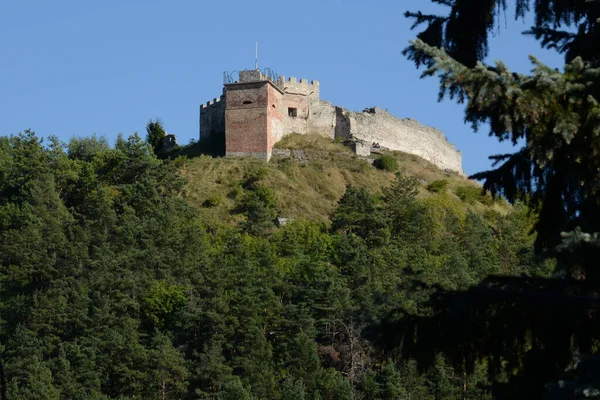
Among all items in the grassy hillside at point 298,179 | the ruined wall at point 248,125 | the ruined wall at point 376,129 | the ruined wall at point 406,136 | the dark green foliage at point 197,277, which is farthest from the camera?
the ruined wall at point 406,136

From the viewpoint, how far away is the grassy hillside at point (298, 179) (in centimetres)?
4691

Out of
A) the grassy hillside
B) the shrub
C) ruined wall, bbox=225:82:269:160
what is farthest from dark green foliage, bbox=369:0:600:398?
ruined wall, bbox=225:82:269:160

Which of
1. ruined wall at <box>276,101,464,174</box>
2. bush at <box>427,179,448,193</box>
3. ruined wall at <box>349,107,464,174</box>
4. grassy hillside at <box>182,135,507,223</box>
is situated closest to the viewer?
grassy hillside at <box>182,135,507,223</box>

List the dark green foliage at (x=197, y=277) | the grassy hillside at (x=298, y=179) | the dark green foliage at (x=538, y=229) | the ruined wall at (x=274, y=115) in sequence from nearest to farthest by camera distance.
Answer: the dark green foliage at (x=538, y=229) → the dark green foliage at (x=197, y=277) → the grassy hillside at (x=298, y=179) → the ruined wall at (x=274, y=115)

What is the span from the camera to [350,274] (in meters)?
41.3

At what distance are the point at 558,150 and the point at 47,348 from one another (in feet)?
109

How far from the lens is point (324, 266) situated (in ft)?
132

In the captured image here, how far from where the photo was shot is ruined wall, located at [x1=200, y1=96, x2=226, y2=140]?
5259 cm

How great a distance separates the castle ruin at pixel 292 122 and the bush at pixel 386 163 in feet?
4.92

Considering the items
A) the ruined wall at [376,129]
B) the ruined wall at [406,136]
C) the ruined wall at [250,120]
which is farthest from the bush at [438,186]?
the ruined wall at [250,120]

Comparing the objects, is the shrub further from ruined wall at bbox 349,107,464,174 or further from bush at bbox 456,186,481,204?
bush at bbox 456,186,481,204

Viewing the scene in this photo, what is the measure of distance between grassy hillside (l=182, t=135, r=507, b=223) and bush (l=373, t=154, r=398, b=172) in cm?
25

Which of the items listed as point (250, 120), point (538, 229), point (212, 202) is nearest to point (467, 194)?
point (250, 120)

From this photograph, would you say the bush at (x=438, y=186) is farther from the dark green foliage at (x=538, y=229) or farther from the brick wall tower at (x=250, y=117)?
the dark green foliage at (x=538, y=229)
